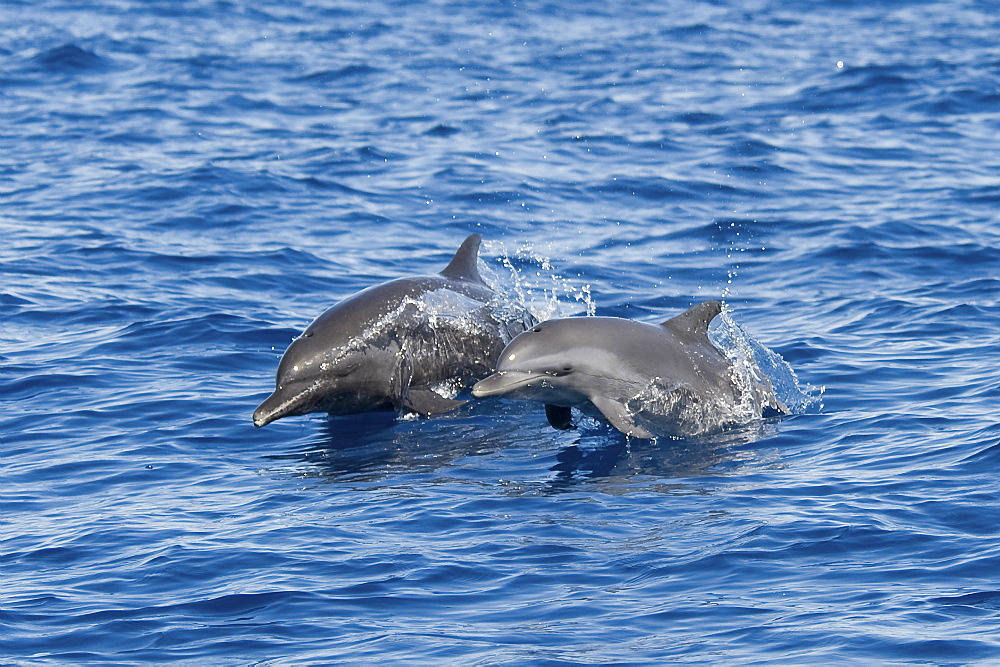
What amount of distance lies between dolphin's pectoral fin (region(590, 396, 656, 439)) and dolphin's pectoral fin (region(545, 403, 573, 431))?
1.23 ft

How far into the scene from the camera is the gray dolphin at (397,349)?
12195 millimetres

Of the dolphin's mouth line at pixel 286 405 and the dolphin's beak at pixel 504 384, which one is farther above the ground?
the dolphin's beak at pixel 504 384

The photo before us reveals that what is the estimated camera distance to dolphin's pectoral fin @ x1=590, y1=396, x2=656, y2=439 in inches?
435

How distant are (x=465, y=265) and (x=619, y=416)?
304 cm

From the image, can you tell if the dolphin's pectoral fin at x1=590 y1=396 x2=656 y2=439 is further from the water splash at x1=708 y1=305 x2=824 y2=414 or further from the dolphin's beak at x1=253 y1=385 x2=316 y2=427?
the dolphin's beak at x1=253 y1=385 x2=316 y2=427

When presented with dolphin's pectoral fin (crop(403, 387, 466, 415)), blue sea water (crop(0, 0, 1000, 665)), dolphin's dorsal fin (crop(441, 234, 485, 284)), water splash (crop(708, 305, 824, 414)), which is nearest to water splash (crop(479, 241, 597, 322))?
blue sea water (crop(0, 0, 1000, 665))

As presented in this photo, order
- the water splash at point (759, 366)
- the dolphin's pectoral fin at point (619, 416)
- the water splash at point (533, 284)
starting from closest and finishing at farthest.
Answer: the dolphin's pectoral fin at point (619, 416) < the water splash at point (759, 366) < the water splash at point (533, 284)

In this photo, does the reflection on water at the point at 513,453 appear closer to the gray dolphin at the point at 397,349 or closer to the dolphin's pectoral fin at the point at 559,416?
the dolphin's pectoral fin at the point at 559,416

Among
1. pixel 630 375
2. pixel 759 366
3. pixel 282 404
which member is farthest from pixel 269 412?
pixel 759 366

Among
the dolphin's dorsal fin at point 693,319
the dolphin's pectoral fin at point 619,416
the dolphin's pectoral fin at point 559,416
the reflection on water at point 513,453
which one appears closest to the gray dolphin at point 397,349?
the reflection on water at point 513,453

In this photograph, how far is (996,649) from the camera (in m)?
7.55

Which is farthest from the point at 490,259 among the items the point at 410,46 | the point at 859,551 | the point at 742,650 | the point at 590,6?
the point at 590,6

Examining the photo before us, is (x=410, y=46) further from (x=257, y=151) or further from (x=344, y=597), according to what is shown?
(x=344, y=597)

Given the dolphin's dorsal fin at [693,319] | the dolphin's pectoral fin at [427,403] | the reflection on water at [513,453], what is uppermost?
the dolphin's dorsal fin at [693,319]
